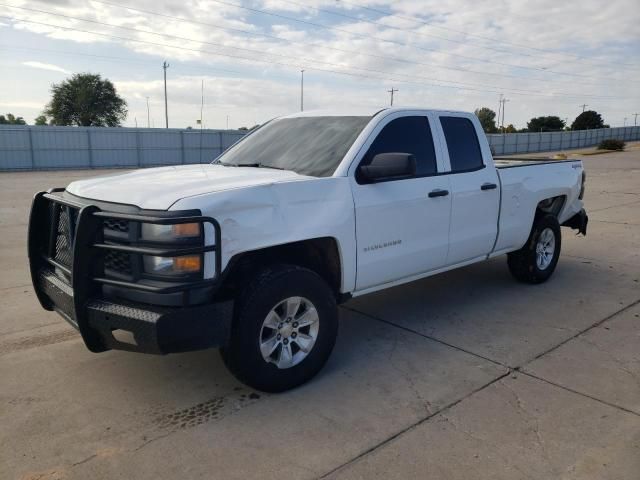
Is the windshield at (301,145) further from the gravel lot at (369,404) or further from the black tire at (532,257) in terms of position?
the black tire at (532,257)

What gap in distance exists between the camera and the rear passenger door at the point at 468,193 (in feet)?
15.9

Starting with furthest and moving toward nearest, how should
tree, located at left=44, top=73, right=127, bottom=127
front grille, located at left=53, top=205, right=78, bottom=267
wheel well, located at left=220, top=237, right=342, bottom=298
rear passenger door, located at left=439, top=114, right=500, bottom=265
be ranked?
1. tree, located at left=44, top=73, right=127, bottom=127
2. rear passenger door, located at left=439, top=114, right=500, bottom=265
3. front grille, located at left=53, top=205, right=78, bottom=267
4. wheel well, located at left=220, top=237, right=342, bottom=298

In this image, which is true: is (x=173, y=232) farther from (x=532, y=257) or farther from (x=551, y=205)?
(x=551, y=205)

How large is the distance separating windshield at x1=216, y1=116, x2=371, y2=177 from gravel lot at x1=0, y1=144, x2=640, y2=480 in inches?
60.0

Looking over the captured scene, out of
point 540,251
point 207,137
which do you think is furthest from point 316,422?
point 207,137

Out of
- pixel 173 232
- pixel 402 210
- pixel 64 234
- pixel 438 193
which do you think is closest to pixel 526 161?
pixel 438 193

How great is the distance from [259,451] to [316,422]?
44cm

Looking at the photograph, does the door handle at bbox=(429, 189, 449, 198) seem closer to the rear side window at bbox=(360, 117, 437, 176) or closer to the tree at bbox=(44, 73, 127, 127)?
the rear side window at bbox=(360, 117, 437, 176)

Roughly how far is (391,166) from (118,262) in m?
1.90

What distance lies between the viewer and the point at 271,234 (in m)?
3.42

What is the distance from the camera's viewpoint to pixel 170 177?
3.92 meters

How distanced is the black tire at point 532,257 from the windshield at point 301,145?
280 centimetres

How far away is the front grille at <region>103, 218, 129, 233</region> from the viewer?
3223 millimetres

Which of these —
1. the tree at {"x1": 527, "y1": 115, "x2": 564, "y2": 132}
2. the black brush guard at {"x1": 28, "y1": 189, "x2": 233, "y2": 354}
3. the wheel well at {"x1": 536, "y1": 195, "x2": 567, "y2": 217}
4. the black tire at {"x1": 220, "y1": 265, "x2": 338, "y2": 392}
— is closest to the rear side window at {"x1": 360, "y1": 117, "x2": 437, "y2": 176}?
the black tire at {"x1": 220, "y1": 265, "x2": 338, "y2": 392}
